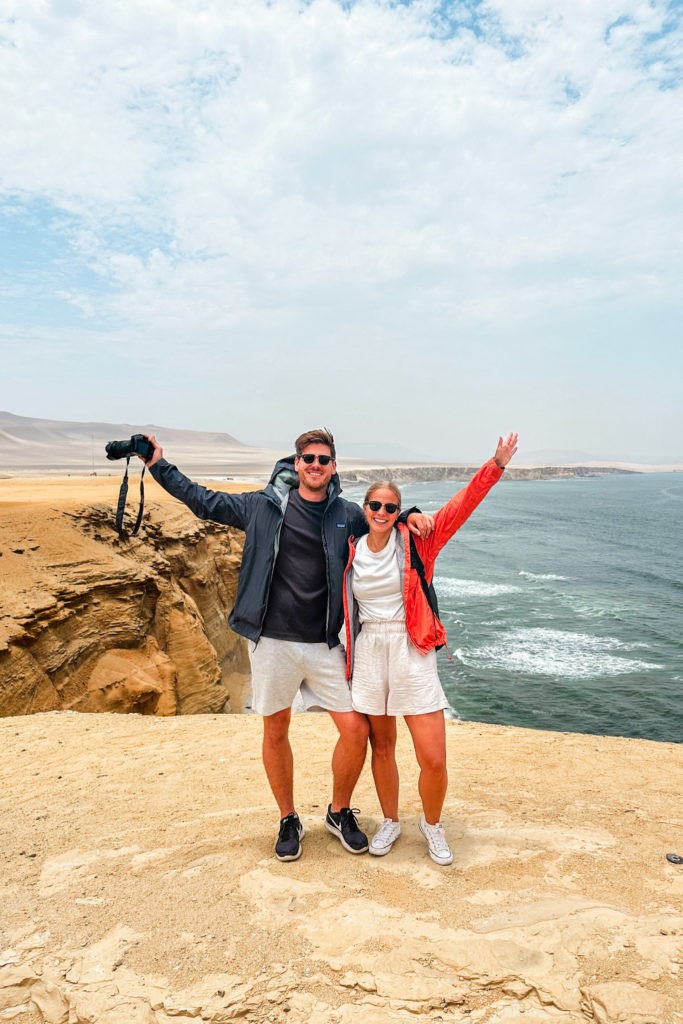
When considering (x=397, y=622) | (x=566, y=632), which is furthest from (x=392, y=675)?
(x=566, y=632)

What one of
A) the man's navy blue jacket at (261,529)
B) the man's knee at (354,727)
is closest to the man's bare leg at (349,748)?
the man's knee at (354,727)

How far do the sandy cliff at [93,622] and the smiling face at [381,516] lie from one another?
5.90 m

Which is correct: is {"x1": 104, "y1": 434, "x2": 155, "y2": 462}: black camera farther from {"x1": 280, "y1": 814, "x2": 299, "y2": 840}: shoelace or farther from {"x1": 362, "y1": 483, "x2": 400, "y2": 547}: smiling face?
{"x1": 280, "y1": 814, "x2": 299, "y2": 840}: shoelace

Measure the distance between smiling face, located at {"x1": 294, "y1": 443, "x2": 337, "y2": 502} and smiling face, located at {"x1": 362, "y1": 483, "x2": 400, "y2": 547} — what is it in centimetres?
28

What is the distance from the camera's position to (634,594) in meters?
25.3

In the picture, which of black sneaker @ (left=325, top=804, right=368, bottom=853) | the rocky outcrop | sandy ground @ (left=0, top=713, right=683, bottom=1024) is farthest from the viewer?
the rocky outcrop

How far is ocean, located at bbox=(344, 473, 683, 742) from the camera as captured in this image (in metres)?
13.6

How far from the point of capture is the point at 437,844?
12.0 feet

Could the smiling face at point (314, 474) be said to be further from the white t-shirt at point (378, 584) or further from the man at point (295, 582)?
the white t-shirt at point (378, 584)

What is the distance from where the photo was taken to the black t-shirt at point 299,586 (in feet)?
11.5

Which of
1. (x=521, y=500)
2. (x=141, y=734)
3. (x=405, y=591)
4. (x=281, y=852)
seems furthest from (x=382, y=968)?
(x=521, y=500)

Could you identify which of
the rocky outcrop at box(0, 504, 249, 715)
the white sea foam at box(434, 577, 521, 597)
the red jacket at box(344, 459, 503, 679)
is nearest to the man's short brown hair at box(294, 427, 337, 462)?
the red jacket at box(344, 459, 503, 679)

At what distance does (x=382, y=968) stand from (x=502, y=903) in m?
0.82

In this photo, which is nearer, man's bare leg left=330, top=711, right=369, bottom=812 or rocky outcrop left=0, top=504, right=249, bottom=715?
man's bare leg left=330, top=711, right=369, bottom=812
